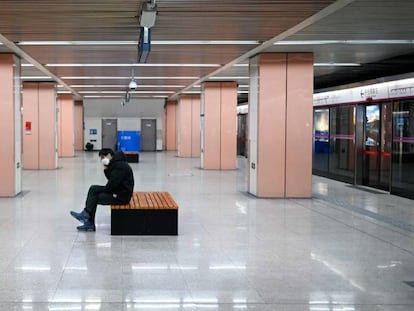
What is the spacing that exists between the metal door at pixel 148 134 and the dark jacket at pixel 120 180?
111 feet

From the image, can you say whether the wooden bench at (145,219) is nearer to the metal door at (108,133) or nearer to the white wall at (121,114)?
the white wall at (121,114)

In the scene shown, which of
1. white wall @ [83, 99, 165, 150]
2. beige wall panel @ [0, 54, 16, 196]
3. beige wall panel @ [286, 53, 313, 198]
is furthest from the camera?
white wall @ [83, 99, 165, 150]

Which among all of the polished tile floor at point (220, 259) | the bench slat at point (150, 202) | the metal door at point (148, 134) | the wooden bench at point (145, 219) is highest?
the metal door at point (148, 134)

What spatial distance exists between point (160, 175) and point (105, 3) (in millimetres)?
12059

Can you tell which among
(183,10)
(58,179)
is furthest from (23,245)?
(58,179)

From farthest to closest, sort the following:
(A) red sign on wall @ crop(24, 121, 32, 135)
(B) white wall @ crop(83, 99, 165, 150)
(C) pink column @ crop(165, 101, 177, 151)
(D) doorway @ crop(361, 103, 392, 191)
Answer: (B) white wall @ crop(83, 99, 165, 150), (C) pink column @ crop(165, 101, 177, 151), (A) red sign on wall @ crop(24, 121, 32, 135), (D) doorway @ crop(361, 103, 392, 191)

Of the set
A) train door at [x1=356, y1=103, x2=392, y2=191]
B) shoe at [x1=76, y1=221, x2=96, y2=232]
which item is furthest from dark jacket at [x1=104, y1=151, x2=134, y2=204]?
train door at [x1=356, y1=103, x2=392, y2=191]

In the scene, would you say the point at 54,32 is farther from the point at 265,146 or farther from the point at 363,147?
the point at 363,147

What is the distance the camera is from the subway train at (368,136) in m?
14.2

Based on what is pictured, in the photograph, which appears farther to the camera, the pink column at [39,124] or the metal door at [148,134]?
the metal door at [148,134]

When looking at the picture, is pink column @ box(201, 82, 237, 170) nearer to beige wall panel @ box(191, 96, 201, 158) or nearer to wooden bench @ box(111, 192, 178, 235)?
beige wall panel @ box(191, 96, 201, 158)

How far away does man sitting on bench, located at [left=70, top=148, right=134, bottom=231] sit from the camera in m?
8.71

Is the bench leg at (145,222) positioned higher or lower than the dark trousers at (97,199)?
lower

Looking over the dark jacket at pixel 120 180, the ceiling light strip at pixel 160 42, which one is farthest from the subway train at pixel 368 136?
the dark jacket at pixel 120 180
